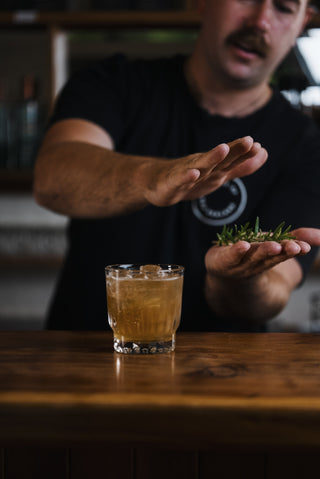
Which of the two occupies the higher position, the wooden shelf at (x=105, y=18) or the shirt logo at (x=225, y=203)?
the wooden shelf at (x=105, y=18)

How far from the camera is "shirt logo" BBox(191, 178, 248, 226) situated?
1.46 metres

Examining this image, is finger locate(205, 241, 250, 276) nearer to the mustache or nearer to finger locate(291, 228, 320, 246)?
finger locate(291, 228, 320, 246)

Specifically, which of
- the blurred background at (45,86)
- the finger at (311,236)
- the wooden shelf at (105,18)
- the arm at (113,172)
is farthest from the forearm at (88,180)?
the wooden shelf at (105,18)

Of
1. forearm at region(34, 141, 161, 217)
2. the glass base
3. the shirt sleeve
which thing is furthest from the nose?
the glass base

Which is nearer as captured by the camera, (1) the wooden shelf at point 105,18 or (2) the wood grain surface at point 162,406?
(2) the wood grain surface at point 162,406

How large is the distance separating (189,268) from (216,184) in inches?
20.4

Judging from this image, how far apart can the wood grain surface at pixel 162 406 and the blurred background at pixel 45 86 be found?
1.86 m

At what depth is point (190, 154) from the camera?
4.75ft

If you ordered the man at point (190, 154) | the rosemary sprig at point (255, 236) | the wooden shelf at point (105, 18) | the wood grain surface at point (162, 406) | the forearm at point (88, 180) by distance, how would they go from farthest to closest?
the wooden shelf at point (105, 18), the man at point (190, 154), the forearm at point (88, 180), the rosemary sprig at point (255, 236), the wood grain surface at point (162, 406)

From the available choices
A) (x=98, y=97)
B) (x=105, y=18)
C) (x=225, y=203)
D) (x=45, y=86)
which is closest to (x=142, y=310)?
(x=225, y=203)

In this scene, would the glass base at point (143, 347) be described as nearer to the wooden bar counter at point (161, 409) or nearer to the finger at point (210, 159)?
the wooden bar counter at point (161, 409)

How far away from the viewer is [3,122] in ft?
9.13

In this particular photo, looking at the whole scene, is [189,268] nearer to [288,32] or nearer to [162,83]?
[162,83]

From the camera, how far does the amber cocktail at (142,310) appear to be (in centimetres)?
85
